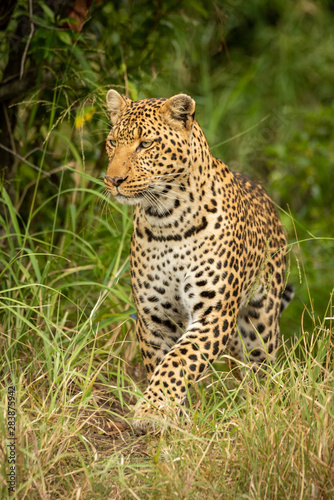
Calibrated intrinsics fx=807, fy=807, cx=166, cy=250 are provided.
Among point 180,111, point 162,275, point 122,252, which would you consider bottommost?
point 122,252

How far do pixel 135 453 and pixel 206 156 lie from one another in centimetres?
186

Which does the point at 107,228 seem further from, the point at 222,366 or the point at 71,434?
the point at 71,434

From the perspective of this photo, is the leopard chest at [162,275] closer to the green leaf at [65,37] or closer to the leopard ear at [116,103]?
the leopard ear at [116,103]

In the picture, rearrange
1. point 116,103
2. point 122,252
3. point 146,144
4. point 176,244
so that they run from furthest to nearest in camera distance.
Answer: point 122,252 < point 116,103 < point 176,244 < point 146,144

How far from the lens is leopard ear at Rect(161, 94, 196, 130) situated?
15.6 feet

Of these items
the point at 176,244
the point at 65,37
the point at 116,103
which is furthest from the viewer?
the point at 65,37

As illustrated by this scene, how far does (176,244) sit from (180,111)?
0.80m

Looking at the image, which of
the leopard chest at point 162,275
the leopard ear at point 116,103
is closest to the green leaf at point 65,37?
the leopard ear at point 116,103

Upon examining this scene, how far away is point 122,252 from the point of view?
631 centimetres

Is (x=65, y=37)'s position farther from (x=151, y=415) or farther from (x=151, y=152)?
(x=151, y=415)

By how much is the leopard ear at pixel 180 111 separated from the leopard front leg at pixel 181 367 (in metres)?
1.16

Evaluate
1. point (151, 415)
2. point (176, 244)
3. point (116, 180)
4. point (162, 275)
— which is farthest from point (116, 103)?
point (151, 415)

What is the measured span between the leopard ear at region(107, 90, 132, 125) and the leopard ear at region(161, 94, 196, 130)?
414mm

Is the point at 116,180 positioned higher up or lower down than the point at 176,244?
higher up
